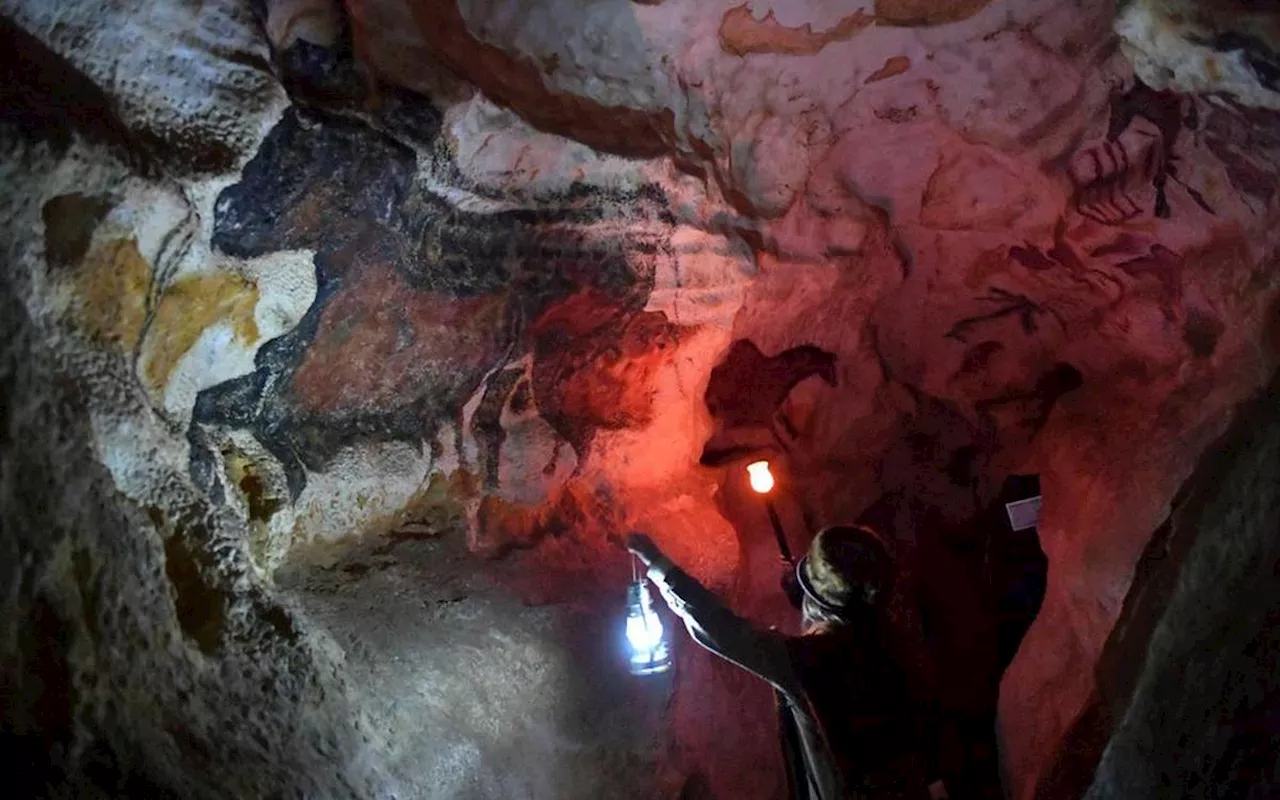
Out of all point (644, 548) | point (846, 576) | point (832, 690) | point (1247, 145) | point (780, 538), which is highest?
point (1247, 145)

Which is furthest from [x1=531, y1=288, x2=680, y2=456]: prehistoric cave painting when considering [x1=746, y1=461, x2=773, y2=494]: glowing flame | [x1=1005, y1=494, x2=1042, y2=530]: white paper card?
[x1=1005, y1=494, x2=1042, y2=530]: white paper card

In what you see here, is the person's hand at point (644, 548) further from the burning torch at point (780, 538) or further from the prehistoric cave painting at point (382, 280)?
the burning torch at point (780, 538)

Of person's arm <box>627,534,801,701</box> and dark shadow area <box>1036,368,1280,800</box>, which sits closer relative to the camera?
dark shadow area <box>1036,368,1280,800</box>

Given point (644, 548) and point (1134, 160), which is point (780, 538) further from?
point (1134, 160)

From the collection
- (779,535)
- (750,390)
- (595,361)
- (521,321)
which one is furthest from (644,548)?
(750,390)

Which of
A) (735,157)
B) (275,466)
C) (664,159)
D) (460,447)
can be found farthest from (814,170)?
(275,466)

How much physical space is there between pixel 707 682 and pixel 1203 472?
1542 mm

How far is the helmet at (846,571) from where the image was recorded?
263 centimetres

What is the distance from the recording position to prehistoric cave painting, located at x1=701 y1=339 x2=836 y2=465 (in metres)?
3.50

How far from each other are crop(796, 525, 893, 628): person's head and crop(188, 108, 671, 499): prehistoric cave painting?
0.86 metres

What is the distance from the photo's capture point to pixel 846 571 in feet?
8.63

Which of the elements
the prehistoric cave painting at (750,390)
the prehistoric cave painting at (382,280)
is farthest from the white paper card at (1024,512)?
the prehistoric cave painting at (382,280)

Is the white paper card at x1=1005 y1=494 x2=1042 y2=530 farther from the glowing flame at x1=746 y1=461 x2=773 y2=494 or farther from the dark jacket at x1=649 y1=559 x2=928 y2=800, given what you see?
the dark jacket at x1=649 y1=559 x2=928 y2=800

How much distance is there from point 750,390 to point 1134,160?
1489 millimetres
